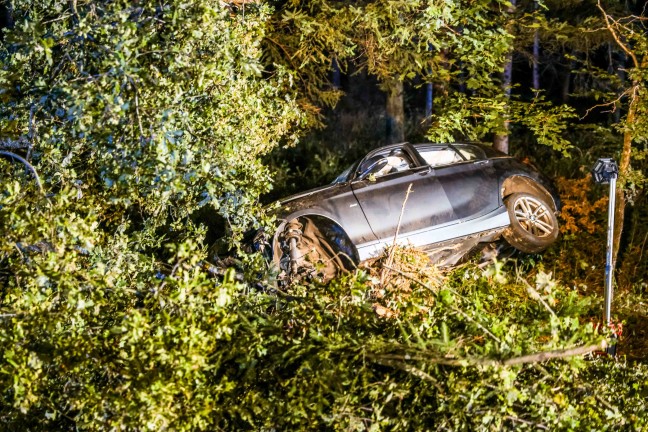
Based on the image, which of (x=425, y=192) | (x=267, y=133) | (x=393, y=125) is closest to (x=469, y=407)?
(x=425, y=192)

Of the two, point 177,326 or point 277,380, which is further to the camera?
point 277,380

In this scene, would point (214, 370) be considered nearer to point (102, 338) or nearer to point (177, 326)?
point (177, 326)

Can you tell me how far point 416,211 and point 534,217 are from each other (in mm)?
1701

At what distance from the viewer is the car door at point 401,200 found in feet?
28.5

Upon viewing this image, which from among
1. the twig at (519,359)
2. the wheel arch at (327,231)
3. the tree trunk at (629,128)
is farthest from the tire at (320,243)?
the twig at (519,359)

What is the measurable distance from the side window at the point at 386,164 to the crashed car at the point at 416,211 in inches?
0.5

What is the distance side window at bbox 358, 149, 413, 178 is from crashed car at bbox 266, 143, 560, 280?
0.01 metres

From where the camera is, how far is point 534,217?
908 cm

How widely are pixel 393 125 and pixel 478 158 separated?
14.0 feet

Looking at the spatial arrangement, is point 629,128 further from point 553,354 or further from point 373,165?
point 553,354

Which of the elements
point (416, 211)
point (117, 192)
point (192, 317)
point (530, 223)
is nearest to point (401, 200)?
point (416, 211)

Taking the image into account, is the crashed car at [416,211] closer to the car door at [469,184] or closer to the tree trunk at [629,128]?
the car door at [469,184]

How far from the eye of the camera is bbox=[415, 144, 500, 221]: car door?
348 inches

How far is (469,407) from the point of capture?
4.74m
